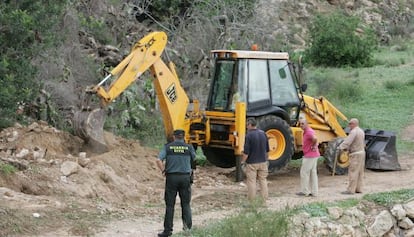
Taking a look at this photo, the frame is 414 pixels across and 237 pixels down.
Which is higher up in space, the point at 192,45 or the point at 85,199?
the point at 192,45

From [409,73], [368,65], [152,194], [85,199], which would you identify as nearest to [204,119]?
[152,194]

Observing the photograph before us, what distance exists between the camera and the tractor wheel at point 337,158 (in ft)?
52.5

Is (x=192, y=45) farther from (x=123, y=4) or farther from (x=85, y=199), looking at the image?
(x=85, y=199)

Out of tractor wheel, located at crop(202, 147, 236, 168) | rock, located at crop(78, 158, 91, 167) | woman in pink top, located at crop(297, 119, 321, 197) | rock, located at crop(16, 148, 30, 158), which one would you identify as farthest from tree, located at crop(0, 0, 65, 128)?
woman in pink top, located at crop(297, 119, 321, 197)

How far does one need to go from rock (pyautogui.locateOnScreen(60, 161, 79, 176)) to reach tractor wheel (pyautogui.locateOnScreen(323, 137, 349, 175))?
5.85 meters

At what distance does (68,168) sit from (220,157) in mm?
4149

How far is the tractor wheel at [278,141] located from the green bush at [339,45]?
20.4m

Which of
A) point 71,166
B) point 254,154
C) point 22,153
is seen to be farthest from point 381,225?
point 22,153

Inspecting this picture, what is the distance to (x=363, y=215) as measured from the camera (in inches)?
516

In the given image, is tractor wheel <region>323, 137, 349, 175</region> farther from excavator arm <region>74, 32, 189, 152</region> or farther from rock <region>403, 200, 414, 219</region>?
excavator arm <region>74, 32, 189, 152</region>

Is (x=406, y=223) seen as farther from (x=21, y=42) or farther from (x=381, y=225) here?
(x=21, y=42)

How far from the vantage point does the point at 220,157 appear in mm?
15844

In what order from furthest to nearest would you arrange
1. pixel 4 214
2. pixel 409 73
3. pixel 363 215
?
pixel 409 73
pixel 363 215
pixel 4 214

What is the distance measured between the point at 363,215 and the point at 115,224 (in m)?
4.55
